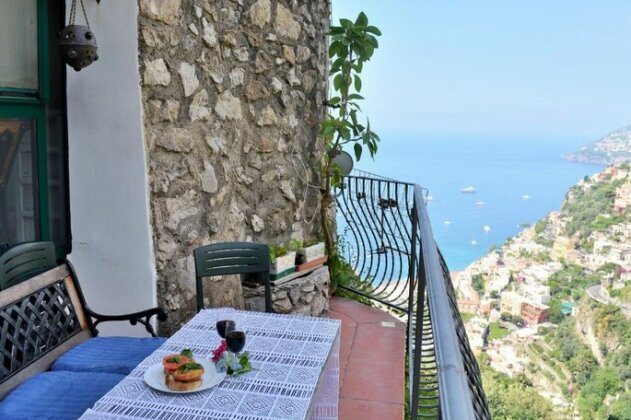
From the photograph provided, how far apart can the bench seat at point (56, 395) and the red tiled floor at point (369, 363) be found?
1218 millimetres

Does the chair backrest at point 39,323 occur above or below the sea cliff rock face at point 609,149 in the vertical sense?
below

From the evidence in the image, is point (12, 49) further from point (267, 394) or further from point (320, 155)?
point (320, 155)

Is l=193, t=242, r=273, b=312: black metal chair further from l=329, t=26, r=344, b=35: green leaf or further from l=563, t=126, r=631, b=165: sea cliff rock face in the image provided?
l=563, t=126, r=631, b=165: sea cliff rock face

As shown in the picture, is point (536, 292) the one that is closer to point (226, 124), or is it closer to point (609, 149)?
point (226, 124)

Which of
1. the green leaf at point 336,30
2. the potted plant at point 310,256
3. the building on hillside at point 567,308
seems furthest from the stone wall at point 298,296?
the building on hillside at point 567,308

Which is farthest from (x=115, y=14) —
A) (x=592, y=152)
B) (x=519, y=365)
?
(x=592, y=152)

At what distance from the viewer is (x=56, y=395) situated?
1682 millimetres

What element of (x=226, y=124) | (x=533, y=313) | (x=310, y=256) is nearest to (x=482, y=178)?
(x=533, y=313)

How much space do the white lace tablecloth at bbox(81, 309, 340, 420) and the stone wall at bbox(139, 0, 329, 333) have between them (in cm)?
81

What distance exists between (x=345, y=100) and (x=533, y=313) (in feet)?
18.3

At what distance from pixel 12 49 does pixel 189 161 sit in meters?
0.90

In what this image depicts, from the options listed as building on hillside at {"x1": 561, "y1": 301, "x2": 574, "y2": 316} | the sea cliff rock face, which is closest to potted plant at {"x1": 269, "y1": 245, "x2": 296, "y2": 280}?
building on hillside at {"x1": 561, "y1": 301, "x2": 574, "y2": 316}

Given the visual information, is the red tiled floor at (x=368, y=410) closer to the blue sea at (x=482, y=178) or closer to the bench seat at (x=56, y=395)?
the bench seat at (x=56, y=395)

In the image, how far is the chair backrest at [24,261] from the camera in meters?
1.99
